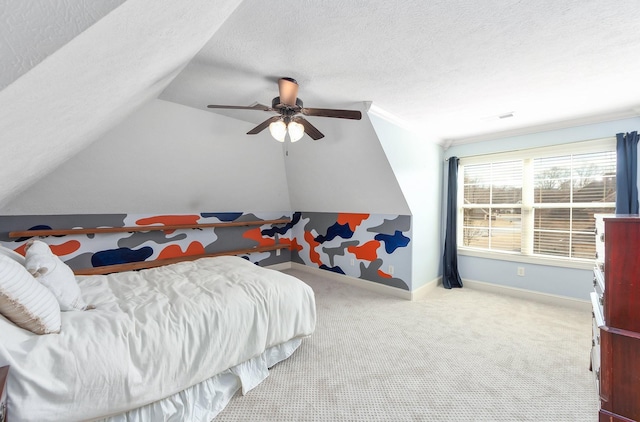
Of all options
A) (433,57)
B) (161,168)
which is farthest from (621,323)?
(161,168)

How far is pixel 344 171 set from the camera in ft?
11.6

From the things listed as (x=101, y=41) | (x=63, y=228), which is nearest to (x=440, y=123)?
(x=101, y=41)

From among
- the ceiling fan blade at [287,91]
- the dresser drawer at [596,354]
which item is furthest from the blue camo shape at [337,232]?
the dresser drawer at [596,354]

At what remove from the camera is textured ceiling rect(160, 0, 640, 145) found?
4.50 ft

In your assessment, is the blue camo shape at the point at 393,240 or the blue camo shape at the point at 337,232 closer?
the blue camo shape at the point at 393,240

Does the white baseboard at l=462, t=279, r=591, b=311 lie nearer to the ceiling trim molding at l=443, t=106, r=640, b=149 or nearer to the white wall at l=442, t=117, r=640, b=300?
the white wall at l=442, t=117, r=640, b=300

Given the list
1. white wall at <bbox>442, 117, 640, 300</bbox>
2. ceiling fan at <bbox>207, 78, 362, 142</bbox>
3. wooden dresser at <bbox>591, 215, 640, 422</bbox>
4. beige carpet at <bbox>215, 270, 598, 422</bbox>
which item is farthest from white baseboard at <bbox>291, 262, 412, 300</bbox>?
ceiling fan at <bbox>207, 78, 362, 142</bbox>

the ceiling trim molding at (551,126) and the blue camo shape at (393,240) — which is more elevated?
the ceiling trim molding at (551,126)

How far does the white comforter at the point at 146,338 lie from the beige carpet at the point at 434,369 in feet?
1.01

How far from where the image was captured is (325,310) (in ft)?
10.1

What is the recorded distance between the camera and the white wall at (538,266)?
2963 millimetres

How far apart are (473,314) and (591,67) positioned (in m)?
2.49

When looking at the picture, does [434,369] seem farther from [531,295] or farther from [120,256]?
[120,256]

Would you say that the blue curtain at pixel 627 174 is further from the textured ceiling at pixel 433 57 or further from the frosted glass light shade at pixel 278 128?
the frosted glass light shade at pixel 278 128
